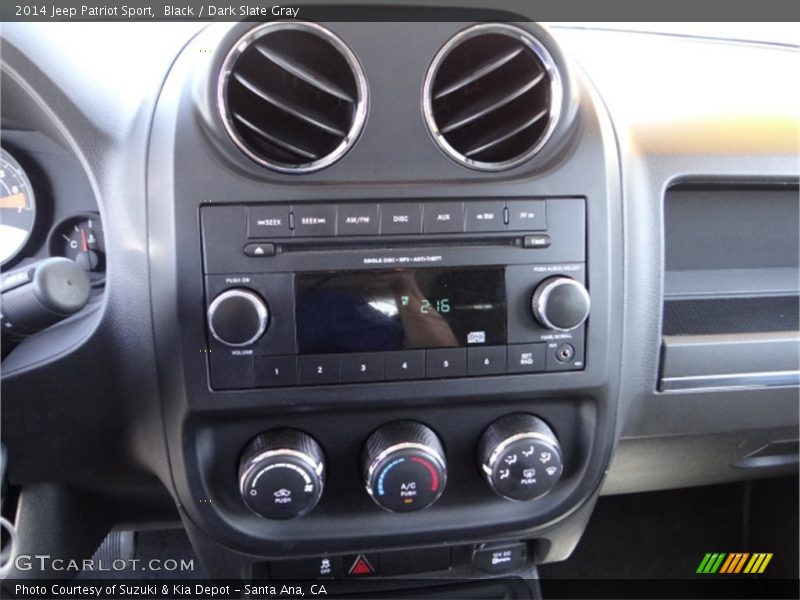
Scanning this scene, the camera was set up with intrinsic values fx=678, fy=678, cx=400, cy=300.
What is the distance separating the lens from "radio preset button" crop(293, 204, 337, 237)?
88cm

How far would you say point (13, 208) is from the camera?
109 cm

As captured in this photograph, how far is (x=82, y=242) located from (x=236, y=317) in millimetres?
424

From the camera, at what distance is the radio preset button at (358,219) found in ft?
2.92

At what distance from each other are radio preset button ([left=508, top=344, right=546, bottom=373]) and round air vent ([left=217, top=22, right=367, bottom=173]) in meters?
0.36

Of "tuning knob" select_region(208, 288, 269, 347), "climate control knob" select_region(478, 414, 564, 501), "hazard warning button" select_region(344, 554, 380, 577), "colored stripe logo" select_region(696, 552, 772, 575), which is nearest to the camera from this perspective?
"tuning knob" select_region(208, 288, 269, 347)

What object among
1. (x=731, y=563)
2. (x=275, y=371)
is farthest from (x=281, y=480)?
(x=731, y=563)

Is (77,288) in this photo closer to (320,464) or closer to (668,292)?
(320,464)

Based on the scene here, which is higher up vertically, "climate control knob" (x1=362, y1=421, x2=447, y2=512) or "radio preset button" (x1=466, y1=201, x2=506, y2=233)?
"radio preset button" (x1=466, y1=201, x2=506, y2=233)

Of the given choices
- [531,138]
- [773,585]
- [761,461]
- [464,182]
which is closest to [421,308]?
[464,182]

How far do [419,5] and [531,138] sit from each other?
0.23m

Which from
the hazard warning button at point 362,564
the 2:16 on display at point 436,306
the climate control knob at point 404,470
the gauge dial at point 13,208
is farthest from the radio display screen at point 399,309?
the gauge dial at point 13,208

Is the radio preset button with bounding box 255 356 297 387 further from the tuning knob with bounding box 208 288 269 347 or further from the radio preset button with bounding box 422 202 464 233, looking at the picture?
the radio preset button with bounding box 422 202 464 233

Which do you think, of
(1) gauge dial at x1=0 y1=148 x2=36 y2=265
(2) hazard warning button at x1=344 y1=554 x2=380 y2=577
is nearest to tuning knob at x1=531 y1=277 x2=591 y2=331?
(2) hazard warning button at x1=344 y1=554 x2=380 y2=577

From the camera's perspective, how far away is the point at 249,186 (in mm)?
878
